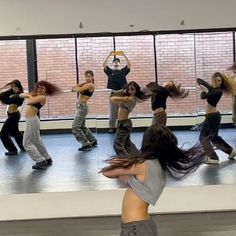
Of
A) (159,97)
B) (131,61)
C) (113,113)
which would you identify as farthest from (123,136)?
(131,61)

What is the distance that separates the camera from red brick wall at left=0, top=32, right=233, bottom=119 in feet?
15.2

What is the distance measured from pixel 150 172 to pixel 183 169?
28cm

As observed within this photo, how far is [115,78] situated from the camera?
4.59 meters

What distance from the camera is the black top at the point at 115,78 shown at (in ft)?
→ 15.0

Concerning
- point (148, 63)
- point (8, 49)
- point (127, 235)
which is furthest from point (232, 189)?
point (8, 49)

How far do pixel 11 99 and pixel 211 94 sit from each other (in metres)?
2.16

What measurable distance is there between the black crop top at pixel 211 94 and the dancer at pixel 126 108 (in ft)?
2.03

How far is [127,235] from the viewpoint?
2551mm

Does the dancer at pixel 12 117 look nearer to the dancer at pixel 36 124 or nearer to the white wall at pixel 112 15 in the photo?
the dancer at pixel 36 124

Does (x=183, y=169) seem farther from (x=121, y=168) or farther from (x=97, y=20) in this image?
(x=97, y=20)

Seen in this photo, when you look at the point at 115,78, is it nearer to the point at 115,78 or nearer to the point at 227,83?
the point at 115,78

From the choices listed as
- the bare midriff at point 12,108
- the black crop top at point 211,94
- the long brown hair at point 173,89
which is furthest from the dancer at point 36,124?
the black crop top at point 211,94

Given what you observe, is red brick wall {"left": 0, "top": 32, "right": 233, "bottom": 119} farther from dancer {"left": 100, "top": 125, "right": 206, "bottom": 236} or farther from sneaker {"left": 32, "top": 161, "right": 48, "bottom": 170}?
dancer {"left": 100, "top": 125, "right": 206, "bottom": 236}

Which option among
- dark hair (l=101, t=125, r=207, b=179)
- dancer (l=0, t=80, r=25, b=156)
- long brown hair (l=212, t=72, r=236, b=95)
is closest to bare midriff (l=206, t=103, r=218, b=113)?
long brown hair (l=212, t=72, r=236, b=95)
